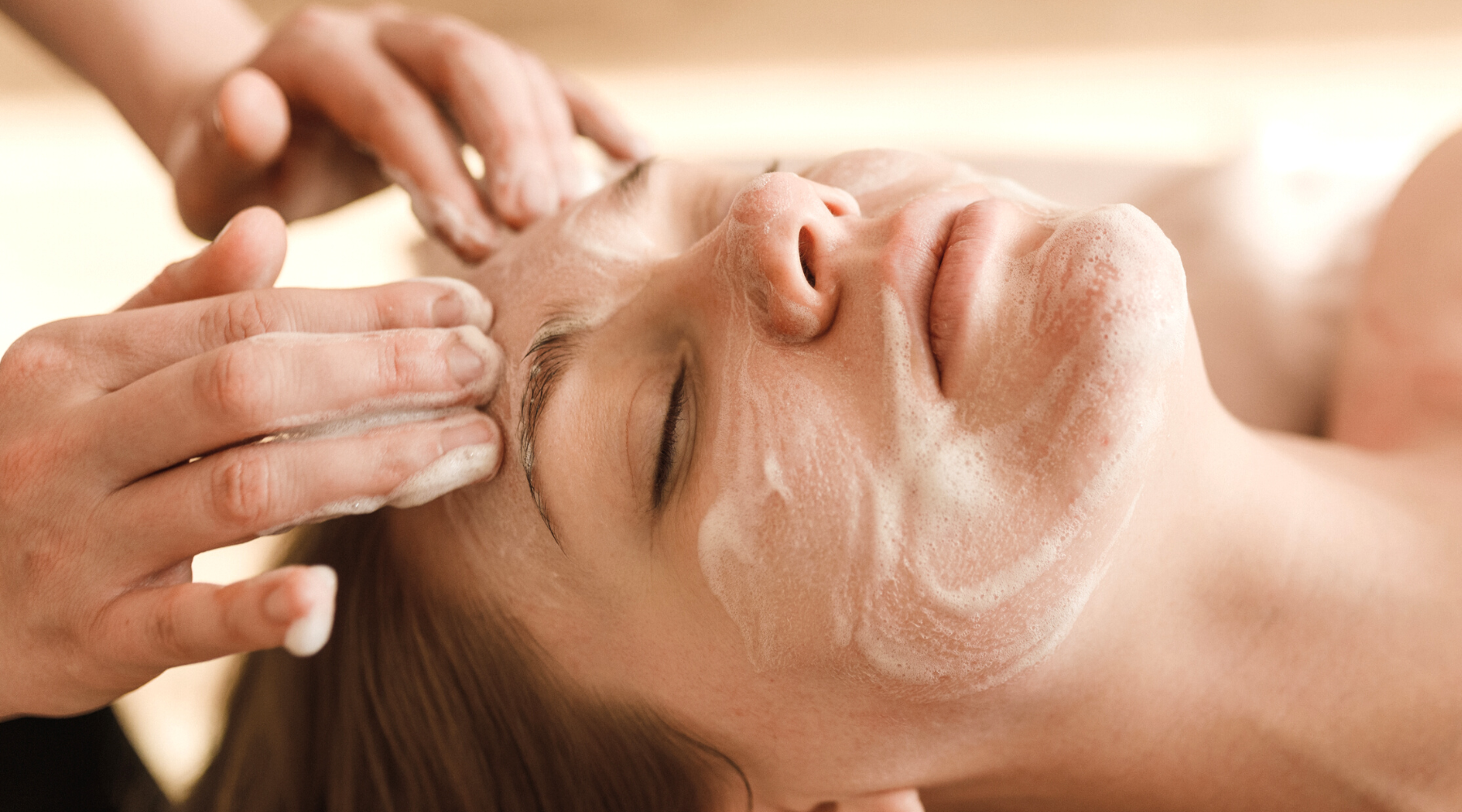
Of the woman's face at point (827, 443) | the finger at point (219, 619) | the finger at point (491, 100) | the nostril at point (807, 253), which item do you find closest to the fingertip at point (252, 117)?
the finger at point (491, 100)

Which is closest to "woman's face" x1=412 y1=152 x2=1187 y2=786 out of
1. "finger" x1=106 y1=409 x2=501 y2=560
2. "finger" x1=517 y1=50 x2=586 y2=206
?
"finger" x1=106 y1=409 x2=501 y2=560

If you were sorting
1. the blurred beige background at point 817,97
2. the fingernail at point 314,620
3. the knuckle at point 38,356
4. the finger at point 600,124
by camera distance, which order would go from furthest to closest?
the blurred beige background at point 817,97
the finger at point 600,124
the knuckle at point 38,356
the fingernail at point 314,620

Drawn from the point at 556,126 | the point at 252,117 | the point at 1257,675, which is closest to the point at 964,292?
the point at 1257,675

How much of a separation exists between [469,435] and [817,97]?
156 cm

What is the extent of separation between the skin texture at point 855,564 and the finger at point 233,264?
0.53 ft

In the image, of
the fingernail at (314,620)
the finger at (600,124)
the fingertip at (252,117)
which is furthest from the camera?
the finger at (600,124)

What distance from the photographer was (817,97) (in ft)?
6.68

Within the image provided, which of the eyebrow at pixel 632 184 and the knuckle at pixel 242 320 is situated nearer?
the knuckle at pixel 242 320

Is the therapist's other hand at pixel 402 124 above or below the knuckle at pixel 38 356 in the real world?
above

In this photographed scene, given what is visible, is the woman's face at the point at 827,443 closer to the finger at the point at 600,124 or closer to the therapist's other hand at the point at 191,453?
the therapist's other hand at the point at 191,453

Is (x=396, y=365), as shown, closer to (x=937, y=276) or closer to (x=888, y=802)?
(x=937, y=276)

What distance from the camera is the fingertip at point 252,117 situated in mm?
902

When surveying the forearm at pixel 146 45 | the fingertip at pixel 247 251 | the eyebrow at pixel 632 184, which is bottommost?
the fingertip at pixel 247 251

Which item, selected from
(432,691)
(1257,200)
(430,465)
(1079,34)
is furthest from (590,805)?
(1079,34)
